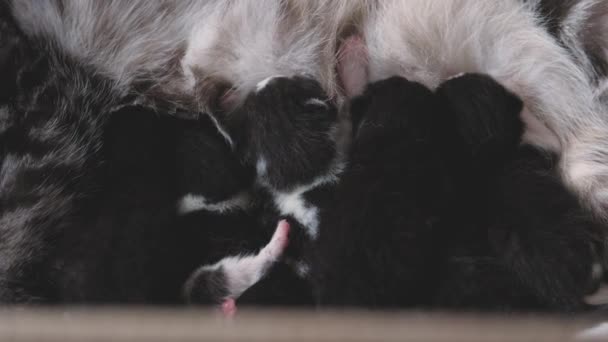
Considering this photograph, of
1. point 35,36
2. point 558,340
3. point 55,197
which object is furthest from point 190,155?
point 558,340

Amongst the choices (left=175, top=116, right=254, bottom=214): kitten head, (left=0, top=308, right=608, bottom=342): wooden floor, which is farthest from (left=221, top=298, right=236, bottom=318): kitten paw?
(left=0, top=308, right=608, bottom=342): wooden floor

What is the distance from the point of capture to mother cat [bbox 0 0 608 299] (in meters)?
1.09

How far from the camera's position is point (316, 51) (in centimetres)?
118

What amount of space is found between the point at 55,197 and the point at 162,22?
383mm

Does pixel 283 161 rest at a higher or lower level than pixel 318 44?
lower

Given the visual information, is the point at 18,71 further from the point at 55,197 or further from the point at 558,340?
the point at 558,340

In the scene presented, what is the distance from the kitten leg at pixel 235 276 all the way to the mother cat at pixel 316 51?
0.27m

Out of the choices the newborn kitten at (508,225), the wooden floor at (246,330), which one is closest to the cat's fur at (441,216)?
the newborn kitten at (508,225)

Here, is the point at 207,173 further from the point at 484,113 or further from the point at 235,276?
the point at 484,113

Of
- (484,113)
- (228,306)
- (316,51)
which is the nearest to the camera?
(228,306)

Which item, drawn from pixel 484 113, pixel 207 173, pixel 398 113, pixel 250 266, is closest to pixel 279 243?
pixel 250 266

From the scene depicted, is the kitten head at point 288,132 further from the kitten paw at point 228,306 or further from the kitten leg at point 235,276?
the kitten paw at point 228,306

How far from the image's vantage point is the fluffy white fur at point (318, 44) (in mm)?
1112

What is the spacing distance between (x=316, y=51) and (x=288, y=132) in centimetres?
19
